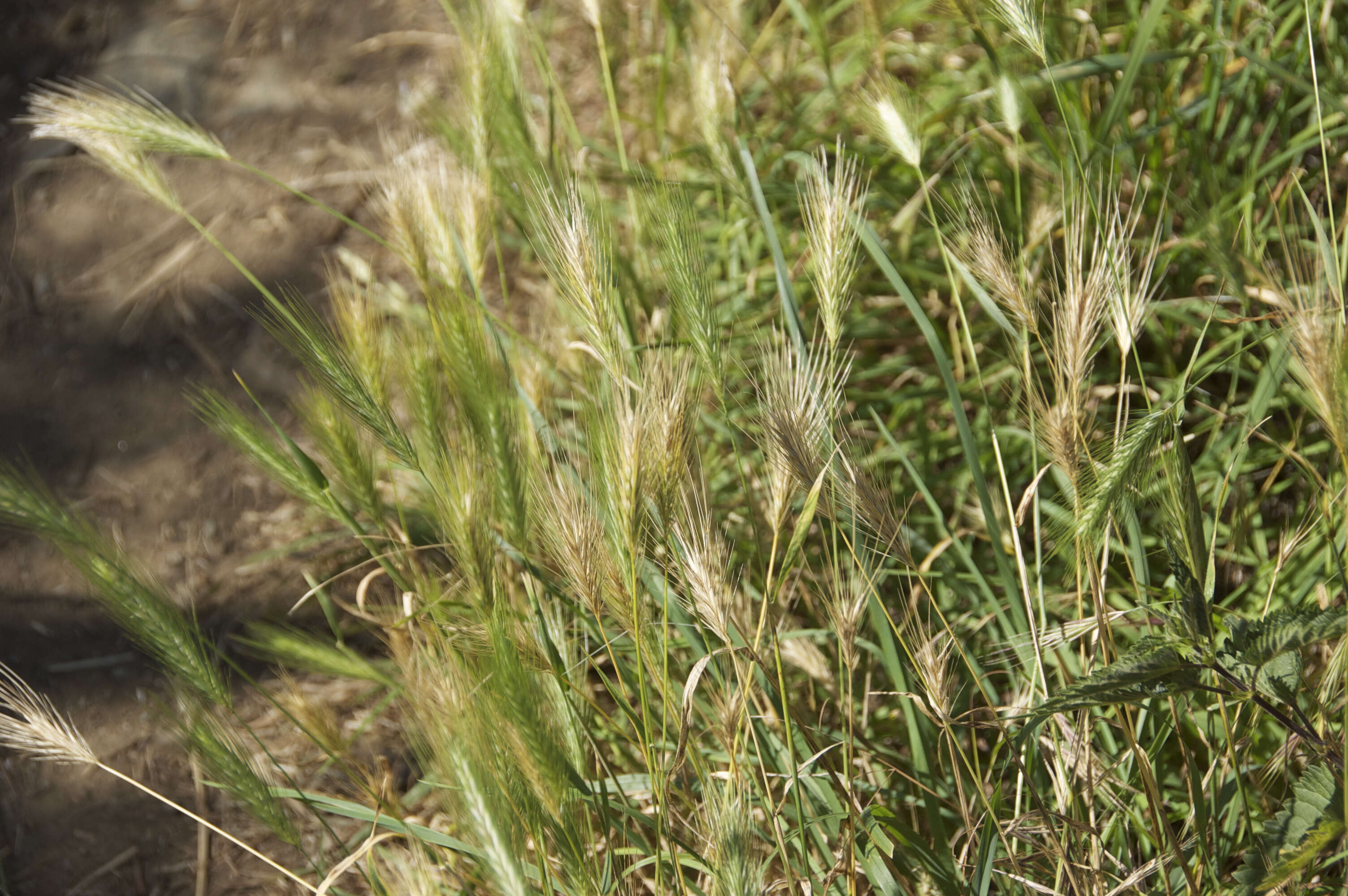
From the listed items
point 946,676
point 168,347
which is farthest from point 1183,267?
point 168,347

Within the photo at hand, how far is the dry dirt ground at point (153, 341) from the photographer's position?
1543 millimetres

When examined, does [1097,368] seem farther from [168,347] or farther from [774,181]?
[168,347]

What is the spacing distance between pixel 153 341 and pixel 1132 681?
2.16m

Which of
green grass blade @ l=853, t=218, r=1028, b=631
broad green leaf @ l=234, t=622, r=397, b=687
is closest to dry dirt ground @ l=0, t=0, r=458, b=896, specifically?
broad green leaf @ l=234, t=622, r=397, b=687

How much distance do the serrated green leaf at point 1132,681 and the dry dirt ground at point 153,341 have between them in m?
1.24

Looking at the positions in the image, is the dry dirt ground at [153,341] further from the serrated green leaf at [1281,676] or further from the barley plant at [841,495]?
the serrated green leaf at [1281,676]

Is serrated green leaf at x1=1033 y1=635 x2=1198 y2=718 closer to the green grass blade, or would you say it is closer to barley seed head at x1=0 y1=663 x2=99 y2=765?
the green grass blade

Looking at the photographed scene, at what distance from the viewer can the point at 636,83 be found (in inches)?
82.5

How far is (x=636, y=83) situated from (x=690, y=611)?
1.61m

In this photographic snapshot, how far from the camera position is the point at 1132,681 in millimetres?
690

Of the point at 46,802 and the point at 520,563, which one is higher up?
the point at 520,563

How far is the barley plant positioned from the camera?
2.74ft

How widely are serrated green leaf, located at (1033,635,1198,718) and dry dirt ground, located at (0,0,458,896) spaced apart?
4.06 feet

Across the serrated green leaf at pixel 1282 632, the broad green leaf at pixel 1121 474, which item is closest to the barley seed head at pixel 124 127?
the broad green leaf at pixel 1121 474
